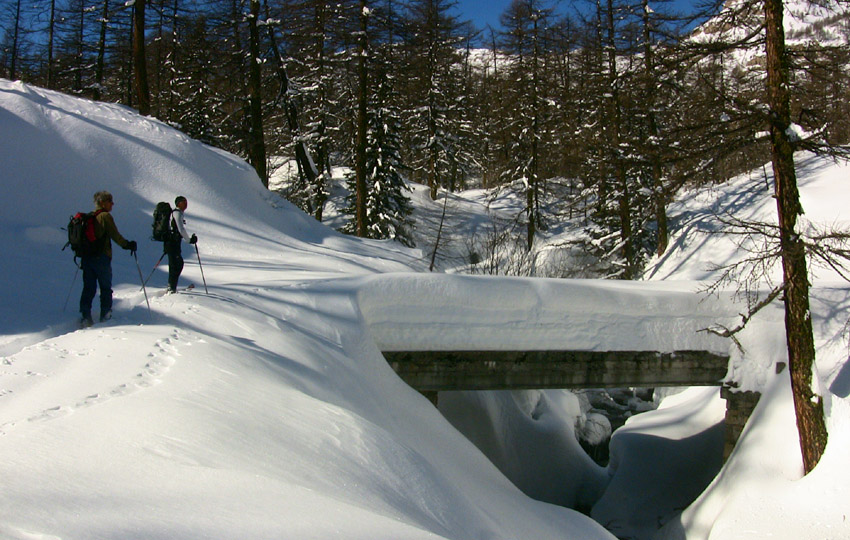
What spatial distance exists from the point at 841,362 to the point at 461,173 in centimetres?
3634

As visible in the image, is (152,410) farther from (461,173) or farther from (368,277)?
(461,173)

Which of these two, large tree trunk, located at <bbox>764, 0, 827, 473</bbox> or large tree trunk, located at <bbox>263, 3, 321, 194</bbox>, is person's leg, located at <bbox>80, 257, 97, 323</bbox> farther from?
large tree trunk, located at <bbox>263, 3, 321, 194</bbox>

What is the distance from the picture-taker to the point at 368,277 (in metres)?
10.1

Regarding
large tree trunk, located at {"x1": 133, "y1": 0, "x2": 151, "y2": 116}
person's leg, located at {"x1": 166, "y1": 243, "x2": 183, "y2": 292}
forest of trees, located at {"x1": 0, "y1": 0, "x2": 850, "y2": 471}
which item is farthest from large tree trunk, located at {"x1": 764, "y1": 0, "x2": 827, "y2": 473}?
large tree trunk, located at {"x1": 133, "y1": 0, "x2": 151, "y2": 116}

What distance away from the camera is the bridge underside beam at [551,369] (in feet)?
32.4

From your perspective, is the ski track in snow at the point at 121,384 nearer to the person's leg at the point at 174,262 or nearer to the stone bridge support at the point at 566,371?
the person's leg at the point at 174,262

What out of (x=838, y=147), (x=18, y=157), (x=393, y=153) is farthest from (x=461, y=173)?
(x=838, y=147)

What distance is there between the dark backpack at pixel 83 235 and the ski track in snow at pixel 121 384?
1.43 meters

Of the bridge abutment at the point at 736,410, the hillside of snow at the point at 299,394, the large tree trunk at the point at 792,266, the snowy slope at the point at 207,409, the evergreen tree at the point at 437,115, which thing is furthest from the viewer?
the evergreen tree at the point at 437,115

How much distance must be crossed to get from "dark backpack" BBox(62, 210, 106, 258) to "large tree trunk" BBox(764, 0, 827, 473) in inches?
343

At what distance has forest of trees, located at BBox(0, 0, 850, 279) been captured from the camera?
9.30 m

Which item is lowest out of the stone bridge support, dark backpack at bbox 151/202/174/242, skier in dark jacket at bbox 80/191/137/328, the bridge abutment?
the bridge abutment

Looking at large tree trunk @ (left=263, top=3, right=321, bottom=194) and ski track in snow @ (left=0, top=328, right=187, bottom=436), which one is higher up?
large tree trunk @ (left=263, top=3, right=321, bottom=194)

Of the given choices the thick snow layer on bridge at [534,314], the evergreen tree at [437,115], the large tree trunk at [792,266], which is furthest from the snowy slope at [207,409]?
the evergreen tree at [437,115]
